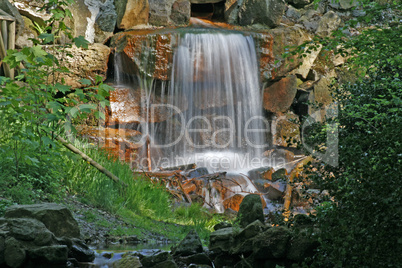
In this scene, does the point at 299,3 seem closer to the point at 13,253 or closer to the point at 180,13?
the point at 180,13

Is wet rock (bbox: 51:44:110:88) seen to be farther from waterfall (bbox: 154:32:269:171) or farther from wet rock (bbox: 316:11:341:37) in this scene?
wet rock (bbox: 316:11:341:37)

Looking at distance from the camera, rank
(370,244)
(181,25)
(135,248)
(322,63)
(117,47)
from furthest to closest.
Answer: (322,63), (181,25), (117,47), (135,248), (370,244)

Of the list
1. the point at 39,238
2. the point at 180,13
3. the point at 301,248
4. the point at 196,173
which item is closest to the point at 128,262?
the point at 39,238

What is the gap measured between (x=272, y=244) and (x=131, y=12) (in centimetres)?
1058

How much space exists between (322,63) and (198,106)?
18.9 feet

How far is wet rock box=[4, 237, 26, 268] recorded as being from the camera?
390cm

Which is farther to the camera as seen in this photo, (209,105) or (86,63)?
(209,105)

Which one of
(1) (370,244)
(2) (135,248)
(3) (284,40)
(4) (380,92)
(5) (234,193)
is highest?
(3) (284,40)

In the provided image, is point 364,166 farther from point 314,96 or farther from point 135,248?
point 314,96

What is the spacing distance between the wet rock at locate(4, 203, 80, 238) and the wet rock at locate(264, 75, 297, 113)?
9.99 metres

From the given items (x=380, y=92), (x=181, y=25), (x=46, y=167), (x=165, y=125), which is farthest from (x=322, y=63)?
(x=46, y=167)

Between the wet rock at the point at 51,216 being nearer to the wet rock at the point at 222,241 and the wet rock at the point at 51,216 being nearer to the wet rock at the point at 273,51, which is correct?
the wet rock at the point at 222,241

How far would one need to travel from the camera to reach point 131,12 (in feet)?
43.3

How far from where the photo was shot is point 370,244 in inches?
116
